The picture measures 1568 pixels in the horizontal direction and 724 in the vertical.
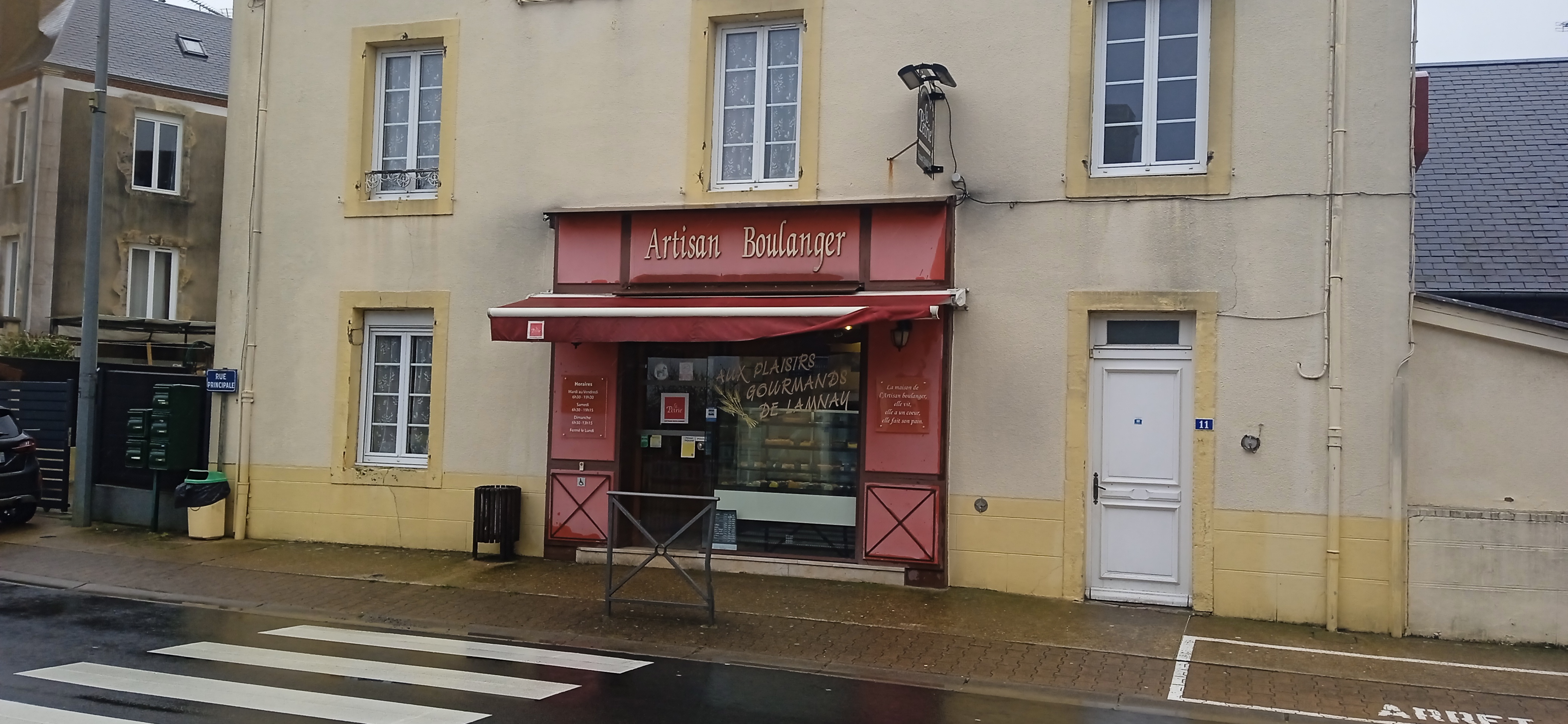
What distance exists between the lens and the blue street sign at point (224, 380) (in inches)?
476

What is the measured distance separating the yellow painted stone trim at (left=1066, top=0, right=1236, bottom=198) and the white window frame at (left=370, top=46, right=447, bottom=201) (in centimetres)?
643

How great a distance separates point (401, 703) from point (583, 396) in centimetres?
499

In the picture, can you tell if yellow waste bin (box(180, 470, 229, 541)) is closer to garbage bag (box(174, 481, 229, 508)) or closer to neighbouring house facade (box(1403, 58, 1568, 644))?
garbage bag (box(174, 481, 229, 508))

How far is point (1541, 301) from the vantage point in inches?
457

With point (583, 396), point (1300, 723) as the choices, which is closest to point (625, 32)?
point (583, 396)

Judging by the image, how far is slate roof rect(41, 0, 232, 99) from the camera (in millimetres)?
21594

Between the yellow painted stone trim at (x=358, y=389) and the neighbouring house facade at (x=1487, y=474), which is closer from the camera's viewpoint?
the neighbouring house facade at (x=1487, y=474)

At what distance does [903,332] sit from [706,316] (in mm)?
1754

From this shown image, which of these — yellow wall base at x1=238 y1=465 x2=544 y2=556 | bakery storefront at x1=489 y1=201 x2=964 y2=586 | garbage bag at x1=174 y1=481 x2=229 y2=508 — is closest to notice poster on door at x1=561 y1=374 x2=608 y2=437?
bakery storefront at x1=489 y1=201 x2=964 y2=586

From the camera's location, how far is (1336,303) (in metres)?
8.82

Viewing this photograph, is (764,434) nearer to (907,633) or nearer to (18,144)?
(907,633)

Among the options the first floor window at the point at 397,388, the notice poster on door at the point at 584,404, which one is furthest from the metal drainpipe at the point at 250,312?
the notice poster on door at the point at 584,404

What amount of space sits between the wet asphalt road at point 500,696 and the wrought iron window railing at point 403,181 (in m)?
5.21

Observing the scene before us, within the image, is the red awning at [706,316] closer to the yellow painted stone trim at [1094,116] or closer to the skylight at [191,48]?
the yellow painted stone trim at [1094,116]
